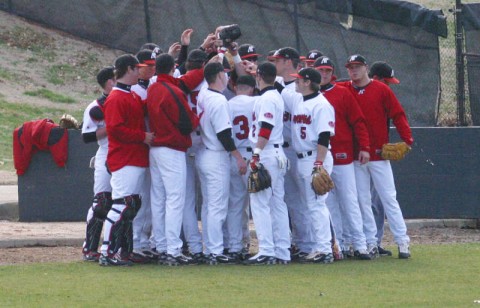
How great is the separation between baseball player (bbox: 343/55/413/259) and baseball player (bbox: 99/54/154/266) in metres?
2.22

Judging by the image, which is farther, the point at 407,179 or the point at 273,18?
the point at 273,18

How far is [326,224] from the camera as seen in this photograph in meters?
10.3

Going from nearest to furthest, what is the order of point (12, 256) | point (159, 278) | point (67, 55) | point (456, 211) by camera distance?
point (159, 278)
point (12, 256)
point (456, 211)
point (67, 55)

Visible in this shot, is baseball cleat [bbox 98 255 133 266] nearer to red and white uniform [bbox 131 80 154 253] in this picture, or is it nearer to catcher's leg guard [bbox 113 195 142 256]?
catcher's leg guard [bbox 113 195 142 256]

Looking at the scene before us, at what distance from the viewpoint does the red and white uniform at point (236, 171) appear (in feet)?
34.5

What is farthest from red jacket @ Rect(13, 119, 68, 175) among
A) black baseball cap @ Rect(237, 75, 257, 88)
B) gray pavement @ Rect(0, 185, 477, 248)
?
black baseball cap @ Rect(237, 75, 257, 88)

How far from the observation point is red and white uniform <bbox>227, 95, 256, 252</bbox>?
10.5 meters

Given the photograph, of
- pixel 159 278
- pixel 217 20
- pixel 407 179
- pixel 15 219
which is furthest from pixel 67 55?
pixel 159 278

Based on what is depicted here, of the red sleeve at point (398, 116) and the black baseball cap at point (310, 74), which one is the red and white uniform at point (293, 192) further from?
the red sleeve at point (398, 116)

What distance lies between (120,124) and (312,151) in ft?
6.21

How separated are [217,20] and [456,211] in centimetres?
689

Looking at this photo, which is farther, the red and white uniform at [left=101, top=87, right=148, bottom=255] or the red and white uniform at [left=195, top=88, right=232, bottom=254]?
the red and white uniform at [left=195, top=88, right=232, bottom=254]

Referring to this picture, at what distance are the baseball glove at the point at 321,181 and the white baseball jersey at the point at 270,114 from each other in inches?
19.8

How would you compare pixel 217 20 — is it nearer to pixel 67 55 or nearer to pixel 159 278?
pixel 67 55
